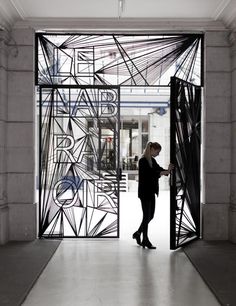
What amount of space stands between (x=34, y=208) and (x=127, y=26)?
306 centimetres

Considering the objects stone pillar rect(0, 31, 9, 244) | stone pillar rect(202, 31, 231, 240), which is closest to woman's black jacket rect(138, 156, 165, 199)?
stone pillar rect(202, 31, 231, 240)

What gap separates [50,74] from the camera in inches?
259

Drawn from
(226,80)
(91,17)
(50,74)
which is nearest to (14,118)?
(50,74)

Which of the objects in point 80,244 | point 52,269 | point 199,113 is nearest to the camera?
point 52,269

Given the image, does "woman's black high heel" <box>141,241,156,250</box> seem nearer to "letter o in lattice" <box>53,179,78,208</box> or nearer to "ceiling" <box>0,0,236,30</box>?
"letter o in lattice" <box>53,179,78,208</box>

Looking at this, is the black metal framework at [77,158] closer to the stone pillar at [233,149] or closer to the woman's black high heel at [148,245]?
the woman's black high heel at [148,245]

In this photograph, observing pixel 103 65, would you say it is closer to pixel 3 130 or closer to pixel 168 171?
pixel 3 130

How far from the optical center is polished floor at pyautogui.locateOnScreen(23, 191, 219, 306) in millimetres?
3801

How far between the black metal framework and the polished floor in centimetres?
49

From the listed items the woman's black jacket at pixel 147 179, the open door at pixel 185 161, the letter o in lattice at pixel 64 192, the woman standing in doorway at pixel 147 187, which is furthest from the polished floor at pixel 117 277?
the woman's black jacket at pixel 147 179

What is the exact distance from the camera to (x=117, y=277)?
4.49 m

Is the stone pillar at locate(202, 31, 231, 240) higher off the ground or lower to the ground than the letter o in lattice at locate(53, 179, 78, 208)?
higher

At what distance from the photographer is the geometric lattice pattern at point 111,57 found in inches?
257

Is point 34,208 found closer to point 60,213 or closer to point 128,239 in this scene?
point 60,213
